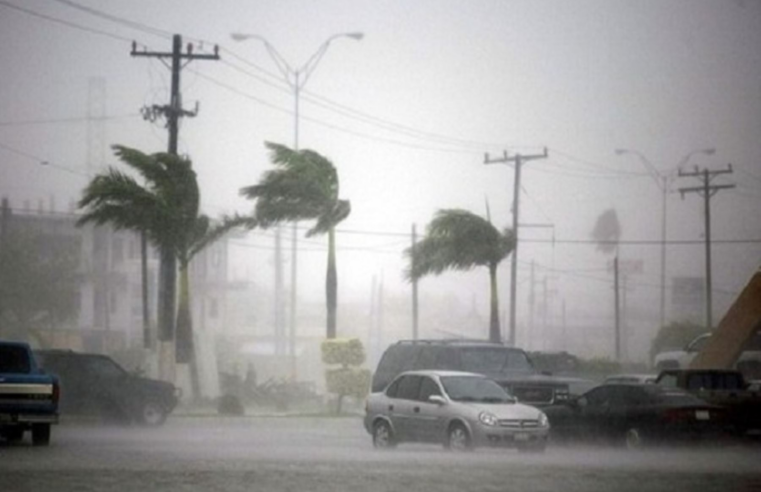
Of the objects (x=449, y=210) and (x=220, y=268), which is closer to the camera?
(x=449, y=210)

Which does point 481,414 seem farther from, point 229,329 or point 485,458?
point 229,329

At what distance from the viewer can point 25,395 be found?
27.9 meters

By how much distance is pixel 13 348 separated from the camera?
28891 millimetres

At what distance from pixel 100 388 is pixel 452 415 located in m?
14.1

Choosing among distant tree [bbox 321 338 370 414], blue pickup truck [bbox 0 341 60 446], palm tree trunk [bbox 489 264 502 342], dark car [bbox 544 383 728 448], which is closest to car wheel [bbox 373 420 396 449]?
dark car [bbox 544 383 728 448]

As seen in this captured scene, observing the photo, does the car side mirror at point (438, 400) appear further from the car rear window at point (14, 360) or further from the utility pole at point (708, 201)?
the utility pole at point (708, 201)

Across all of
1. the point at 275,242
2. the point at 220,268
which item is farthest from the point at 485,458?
the point at 220,268

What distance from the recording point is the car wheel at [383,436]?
95.5 ft

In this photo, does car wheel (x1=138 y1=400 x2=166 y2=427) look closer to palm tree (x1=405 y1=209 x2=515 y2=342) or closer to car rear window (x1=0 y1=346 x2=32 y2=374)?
car rear window (x1=0 y1=346 x2=32 y2=374)

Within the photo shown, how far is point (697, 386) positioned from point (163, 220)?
24.2m

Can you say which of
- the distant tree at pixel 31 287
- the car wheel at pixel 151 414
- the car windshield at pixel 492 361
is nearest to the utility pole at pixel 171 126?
the car wheel at pixel 151 414

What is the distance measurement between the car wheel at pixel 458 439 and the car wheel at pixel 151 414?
43.3 ft

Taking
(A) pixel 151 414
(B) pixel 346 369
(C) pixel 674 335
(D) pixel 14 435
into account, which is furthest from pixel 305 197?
(C) pixel 674 335

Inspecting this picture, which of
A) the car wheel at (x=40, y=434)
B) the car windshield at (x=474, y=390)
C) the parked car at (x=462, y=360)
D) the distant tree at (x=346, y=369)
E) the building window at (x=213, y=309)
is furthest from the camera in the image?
the building window at (x=213, y=309)
